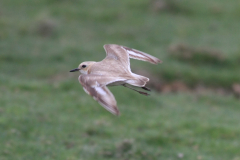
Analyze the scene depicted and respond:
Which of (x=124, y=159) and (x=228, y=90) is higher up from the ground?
(x=124, y=159)

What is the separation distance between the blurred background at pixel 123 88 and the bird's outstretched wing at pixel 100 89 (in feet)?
8.57

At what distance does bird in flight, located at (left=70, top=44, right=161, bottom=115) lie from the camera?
202 inches

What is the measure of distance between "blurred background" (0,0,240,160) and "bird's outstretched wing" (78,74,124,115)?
2.61 meters

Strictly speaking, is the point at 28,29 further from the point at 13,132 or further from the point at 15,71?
the point at 13,132

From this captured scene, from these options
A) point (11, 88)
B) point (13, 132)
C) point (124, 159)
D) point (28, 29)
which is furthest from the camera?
point (28, 29)

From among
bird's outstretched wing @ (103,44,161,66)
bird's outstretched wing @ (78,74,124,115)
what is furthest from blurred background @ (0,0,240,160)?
bird's outstretched wing @ (78,74,124,115)

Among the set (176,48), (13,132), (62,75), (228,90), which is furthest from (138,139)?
(176,48)

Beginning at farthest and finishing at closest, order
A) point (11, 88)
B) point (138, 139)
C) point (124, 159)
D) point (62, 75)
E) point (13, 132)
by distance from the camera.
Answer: point (62, 75) → point (11, 88) → point (138, 139) → point (13, 132) → point (124, 159)

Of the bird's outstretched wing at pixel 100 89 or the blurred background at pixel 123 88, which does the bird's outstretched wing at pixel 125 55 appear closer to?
the bird's outstretched wing at pixel 100 89

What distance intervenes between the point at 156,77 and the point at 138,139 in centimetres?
514

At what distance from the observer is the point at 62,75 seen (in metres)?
13.8

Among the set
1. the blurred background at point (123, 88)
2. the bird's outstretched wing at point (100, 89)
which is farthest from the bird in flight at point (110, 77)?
the blurred background at point (123, 88)

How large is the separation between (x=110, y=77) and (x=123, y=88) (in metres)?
6.41

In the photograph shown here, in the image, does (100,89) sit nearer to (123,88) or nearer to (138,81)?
(138,81)
